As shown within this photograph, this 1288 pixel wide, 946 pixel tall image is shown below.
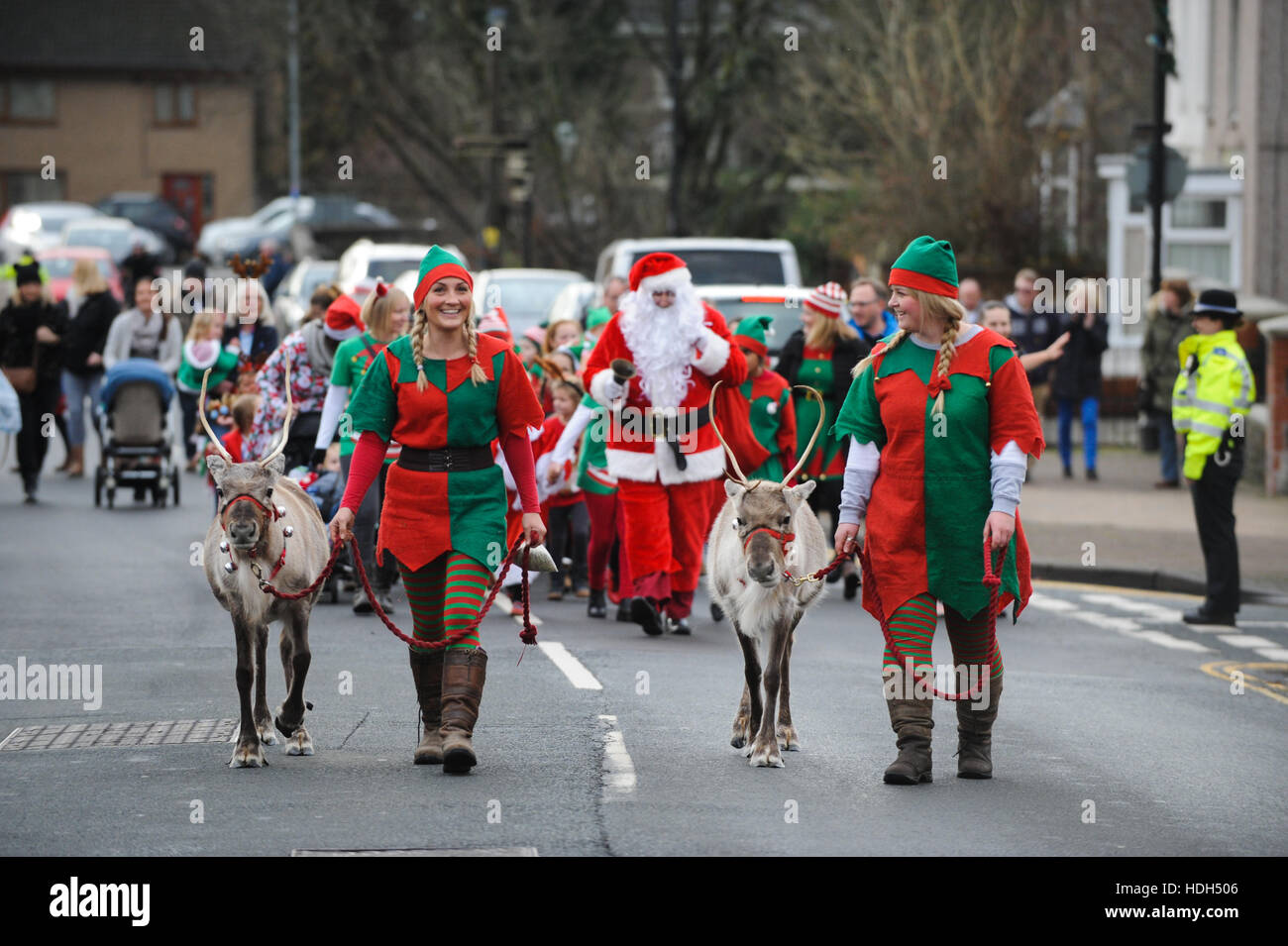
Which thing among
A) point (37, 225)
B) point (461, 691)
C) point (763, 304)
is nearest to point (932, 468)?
point (461, 691)

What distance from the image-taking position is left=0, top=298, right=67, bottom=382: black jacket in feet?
67.7

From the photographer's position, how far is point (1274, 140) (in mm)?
30172

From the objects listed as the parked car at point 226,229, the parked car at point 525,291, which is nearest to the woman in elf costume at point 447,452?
the parked car at point 525,291

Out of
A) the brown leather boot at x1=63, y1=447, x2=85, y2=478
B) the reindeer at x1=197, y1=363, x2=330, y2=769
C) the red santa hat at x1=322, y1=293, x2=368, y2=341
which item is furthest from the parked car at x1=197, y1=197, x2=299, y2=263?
the reindeer at x1=197, y1=363, x2=330, y2=769

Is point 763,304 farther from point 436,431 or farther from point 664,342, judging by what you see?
→ point 436,431

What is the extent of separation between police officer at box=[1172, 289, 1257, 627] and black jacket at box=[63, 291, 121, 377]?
11.7 m

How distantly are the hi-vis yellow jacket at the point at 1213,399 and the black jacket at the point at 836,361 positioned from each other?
214 cm

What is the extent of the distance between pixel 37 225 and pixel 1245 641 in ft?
164

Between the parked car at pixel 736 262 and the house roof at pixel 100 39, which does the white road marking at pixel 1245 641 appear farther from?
the house roof at pixel 100 39

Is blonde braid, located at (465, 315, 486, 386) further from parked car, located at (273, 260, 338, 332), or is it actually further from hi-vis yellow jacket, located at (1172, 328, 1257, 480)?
parked car, located at (273, 260, 338, 332)

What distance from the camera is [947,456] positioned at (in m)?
8.59

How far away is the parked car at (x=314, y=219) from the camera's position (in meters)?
58.5
